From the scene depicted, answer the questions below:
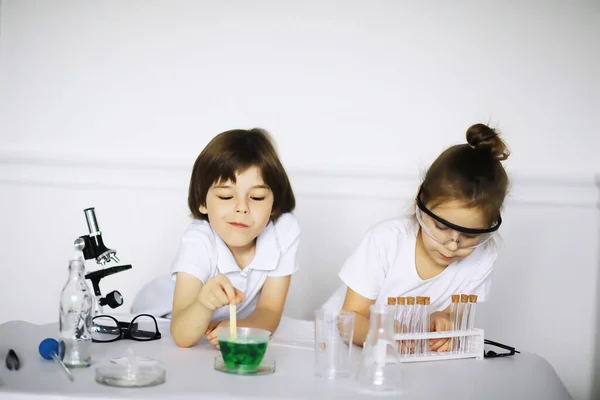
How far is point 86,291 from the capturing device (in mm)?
1423

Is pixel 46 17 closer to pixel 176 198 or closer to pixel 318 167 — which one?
pixel 176 198

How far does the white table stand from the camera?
3.74 ft

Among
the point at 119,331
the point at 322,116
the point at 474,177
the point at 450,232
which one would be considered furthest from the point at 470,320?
the point at 322,116

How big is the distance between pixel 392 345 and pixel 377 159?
1690mm

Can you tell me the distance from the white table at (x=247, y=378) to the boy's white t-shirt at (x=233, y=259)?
0.24 m

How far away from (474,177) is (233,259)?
0.70m

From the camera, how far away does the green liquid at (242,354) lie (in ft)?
4.28

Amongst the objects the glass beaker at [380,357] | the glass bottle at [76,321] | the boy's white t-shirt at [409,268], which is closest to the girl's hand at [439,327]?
the boy's white t-shirt at [409,268]

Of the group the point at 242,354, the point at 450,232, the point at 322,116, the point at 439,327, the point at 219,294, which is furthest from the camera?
the point at 322,116

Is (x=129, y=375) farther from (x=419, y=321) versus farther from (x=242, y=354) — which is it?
(x=419, y=321)

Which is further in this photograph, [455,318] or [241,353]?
[455,318]

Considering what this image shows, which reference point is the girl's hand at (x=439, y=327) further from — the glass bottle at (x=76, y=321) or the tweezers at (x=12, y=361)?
the tweezers at (x=12, y=361)

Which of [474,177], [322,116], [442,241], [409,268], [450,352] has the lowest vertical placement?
[450,352]

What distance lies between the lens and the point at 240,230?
1849 mm
